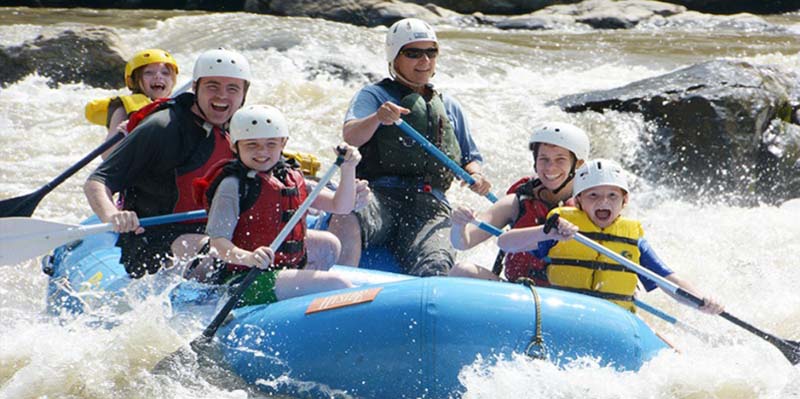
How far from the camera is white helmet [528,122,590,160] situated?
5258mm

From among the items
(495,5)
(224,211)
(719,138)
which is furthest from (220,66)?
(495,5)

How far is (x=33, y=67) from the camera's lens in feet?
39.5

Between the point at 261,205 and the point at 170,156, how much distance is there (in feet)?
2.17

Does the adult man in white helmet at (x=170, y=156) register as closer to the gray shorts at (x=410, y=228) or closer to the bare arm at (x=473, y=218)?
the gray shorts at (x=410, y=228)

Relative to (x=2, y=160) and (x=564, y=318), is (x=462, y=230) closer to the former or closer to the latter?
(x=564, y=318)

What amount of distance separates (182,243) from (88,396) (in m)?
0.81

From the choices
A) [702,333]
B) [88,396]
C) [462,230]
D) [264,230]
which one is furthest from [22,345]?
[702,333]

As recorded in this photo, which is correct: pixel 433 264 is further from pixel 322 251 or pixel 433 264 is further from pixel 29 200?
pixel 29 200

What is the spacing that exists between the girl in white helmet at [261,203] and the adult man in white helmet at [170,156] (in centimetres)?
38

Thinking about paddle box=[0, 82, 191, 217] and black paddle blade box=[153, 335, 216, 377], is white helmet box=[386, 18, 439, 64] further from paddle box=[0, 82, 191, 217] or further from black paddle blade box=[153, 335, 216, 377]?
black paddle blade box=[153, 335, 216, 377]

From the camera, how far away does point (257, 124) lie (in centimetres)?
484

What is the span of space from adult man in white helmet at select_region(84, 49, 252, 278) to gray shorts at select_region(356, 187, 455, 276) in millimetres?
796

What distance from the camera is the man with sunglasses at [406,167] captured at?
18.4 ft

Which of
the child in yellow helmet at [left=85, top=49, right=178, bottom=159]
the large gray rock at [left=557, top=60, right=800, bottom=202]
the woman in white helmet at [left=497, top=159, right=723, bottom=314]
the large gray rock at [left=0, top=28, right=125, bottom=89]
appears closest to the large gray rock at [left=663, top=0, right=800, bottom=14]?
the large gray rock at [left=557, top=60, right=800, bottom=202]
